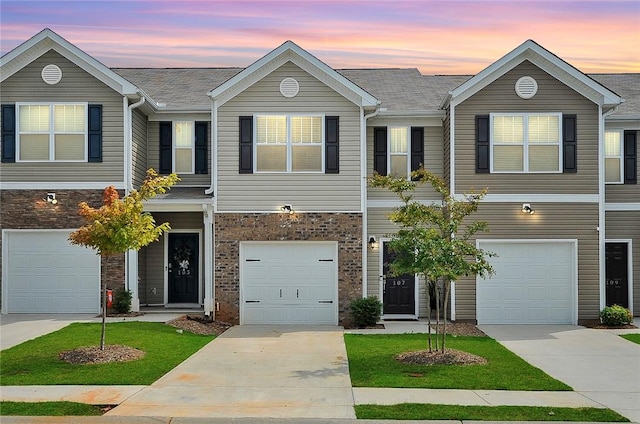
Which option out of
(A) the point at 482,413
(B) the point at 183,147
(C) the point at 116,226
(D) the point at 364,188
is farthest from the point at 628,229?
(C) the point at 116,226

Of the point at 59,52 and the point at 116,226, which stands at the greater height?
the point at 59,52

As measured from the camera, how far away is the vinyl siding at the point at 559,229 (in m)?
17.9

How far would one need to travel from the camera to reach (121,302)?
58.4ft

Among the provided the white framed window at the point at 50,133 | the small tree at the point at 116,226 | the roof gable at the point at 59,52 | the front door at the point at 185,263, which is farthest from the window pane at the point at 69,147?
the small tree at the point at 116,226

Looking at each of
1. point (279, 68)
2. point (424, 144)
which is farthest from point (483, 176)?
point (279, 68)

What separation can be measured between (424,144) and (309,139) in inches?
139

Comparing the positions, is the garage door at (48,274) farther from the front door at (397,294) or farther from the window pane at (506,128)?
the window pane at (506,128)

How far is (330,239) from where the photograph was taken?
1791cm

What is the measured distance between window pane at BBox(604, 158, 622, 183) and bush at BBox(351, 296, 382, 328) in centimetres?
800

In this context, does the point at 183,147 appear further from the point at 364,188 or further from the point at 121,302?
the point at 364,188

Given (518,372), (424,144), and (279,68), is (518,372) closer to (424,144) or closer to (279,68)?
(424,144)

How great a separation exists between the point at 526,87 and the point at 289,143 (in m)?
6.73

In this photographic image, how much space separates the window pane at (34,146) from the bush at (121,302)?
14.1 feet

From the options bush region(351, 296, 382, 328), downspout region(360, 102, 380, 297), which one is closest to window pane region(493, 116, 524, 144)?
downspout region(360, 102, 380, 297)
